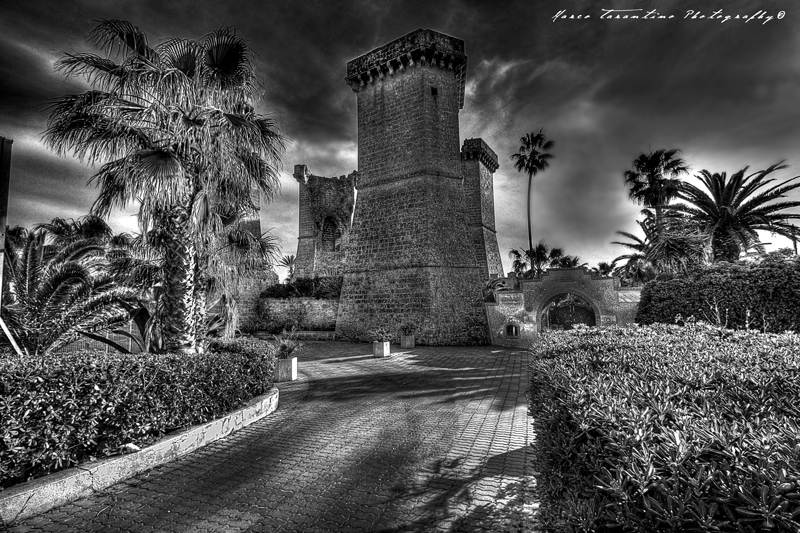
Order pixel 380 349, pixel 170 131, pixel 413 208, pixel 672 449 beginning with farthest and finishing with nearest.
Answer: pixel 413 208, pixel 380 349, pixel 170 131, pixel 672 449

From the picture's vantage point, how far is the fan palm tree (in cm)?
722

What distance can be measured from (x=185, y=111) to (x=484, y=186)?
25.7m

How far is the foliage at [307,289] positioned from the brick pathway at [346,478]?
1785 centimetres

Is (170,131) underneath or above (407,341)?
above

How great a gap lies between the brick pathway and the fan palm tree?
4209mm

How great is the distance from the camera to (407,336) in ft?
59.4

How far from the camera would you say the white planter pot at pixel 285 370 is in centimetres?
1014

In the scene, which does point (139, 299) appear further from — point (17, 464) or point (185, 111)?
point (17, 464)

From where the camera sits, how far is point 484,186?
30.2 m

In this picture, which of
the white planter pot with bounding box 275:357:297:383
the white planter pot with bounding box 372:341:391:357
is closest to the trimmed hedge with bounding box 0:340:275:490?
the white planter pot with bounding box 275:357:297:383

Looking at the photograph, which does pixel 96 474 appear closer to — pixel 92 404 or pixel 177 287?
pixel 92 404

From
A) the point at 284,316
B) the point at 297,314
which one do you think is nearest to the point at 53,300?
the point at 297,314

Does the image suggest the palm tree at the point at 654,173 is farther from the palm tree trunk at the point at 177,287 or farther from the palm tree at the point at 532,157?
the palm tree trunk at the point at 177,287

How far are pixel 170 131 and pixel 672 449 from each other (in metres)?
7.75
